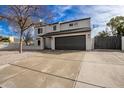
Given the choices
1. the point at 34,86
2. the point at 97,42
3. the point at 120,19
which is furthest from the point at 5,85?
the point at 120,19

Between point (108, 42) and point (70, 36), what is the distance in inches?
201

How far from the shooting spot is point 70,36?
1327 cm

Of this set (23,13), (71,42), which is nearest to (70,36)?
(71,42)

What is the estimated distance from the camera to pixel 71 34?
1288 centimetres

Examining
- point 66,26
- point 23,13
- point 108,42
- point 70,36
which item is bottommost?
point 108,42

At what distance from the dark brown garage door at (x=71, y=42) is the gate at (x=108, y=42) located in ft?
7.95

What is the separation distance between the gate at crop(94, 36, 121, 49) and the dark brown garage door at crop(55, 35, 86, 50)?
242cm

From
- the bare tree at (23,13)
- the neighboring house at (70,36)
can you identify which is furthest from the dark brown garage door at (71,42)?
the bare tree at (23,13)

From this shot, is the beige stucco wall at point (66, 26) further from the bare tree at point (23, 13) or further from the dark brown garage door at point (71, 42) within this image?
the bare tree at point (23, 13)

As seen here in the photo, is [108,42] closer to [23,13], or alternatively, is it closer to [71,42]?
[71,42]

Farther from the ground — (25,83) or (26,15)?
(26,15)
